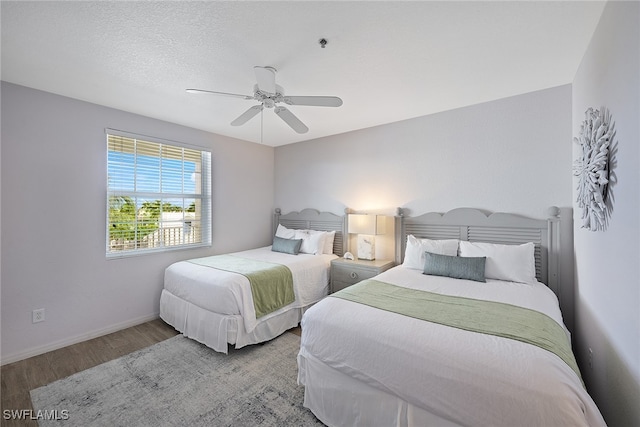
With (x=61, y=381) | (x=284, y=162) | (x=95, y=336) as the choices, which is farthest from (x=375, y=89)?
(x=95, y=336)

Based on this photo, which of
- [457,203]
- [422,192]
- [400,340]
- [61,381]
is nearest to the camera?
[400,340]

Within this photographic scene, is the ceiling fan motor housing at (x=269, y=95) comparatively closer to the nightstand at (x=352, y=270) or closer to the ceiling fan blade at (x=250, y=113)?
the ceiling fan blade at (x=250, y=113)

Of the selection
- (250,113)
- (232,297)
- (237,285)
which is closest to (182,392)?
(232,297)

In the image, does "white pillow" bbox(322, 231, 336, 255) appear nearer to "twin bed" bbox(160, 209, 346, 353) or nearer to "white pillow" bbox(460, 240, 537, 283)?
"twin bed" bbox(160, 209, 346, 353)

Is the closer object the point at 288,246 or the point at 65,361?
the point at 65,361

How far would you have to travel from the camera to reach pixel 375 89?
2562 millimetres

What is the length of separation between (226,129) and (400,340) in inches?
140

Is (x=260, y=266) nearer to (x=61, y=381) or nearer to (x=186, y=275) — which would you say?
(x=186, y=275)

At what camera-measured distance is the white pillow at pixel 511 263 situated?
7.88ft

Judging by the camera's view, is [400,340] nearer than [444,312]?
Yes

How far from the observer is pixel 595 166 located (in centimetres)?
153

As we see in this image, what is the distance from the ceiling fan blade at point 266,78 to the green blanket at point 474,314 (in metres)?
1.62

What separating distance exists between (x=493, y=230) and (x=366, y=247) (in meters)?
1.47

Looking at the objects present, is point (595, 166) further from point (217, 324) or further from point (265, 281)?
point (217, 324)
